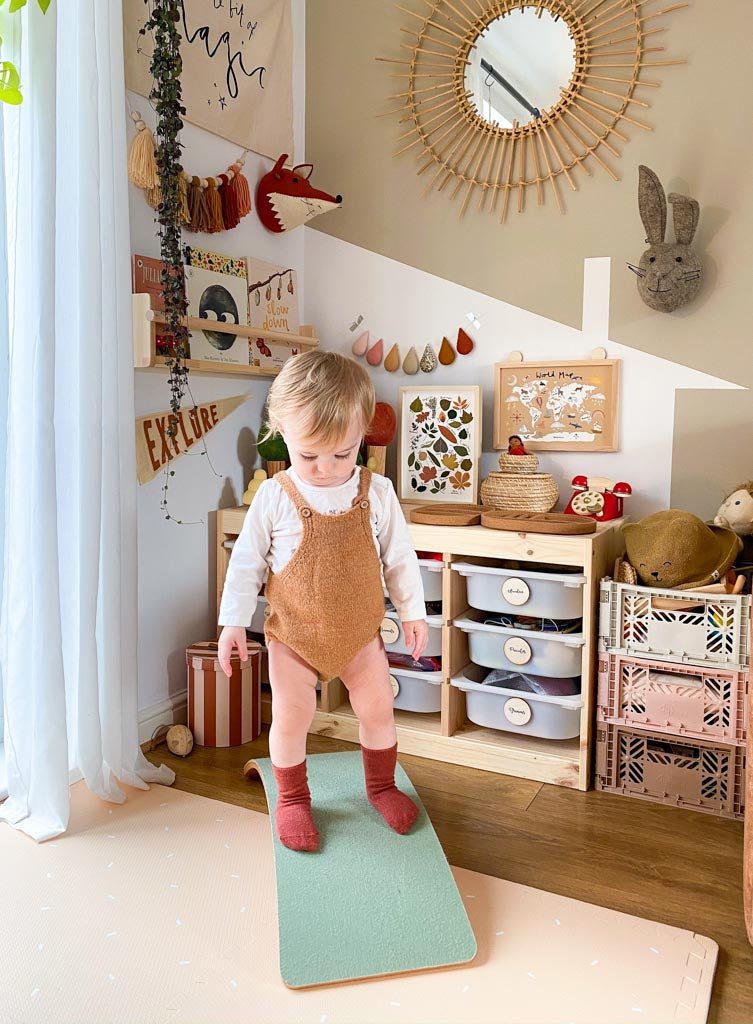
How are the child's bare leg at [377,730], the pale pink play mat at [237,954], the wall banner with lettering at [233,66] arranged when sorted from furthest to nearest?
the wall banner with lettering at [233,66] < the child's bare leg at [377,730] < the pale pink play mat at [237,954]

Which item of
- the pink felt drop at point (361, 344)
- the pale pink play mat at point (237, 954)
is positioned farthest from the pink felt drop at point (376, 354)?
the pale pink play mat at point (237, 954)

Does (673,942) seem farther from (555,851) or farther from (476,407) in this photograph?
(476,407)

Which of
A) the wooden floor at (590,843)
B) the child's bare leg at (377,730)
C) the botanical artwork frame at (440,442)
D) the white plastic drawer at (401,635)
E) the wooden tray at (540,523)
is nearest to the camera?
the wooden floor at (590,843)

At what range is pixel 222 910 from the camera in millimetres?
1553

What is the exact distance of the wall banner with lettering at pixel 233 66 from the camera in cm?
217

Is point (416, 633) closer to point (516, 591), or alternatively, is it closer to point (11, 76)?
point (516, 591)

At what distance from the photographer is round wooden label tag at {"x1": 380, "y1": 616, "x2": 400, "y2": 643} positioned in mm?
2338

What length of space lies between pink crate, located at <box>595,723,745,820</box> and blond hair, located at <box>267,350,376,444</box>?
1.08 m

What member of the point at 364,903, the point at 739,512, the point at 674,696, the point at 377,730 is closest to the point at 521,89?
the point at 739,512

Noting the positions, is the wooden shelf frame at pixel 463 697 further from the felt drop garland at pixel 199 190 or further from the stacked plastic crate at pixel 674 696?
the felt drop garland at pixel 199 190

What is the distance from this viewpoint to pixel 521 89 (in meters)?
2.44

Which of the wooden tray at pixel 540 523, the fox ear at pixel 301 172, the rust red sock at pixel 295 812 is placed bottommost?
the rust red sock at pixel 295 812

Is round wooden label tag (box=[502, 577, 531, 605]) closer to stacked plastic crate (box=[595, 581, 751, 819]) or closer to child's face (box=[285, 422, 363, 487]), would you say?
stacked plastic crate (box=[595, 581, 751, 819])

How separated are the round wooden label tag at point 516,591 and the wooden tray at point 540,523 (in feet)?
0.44
